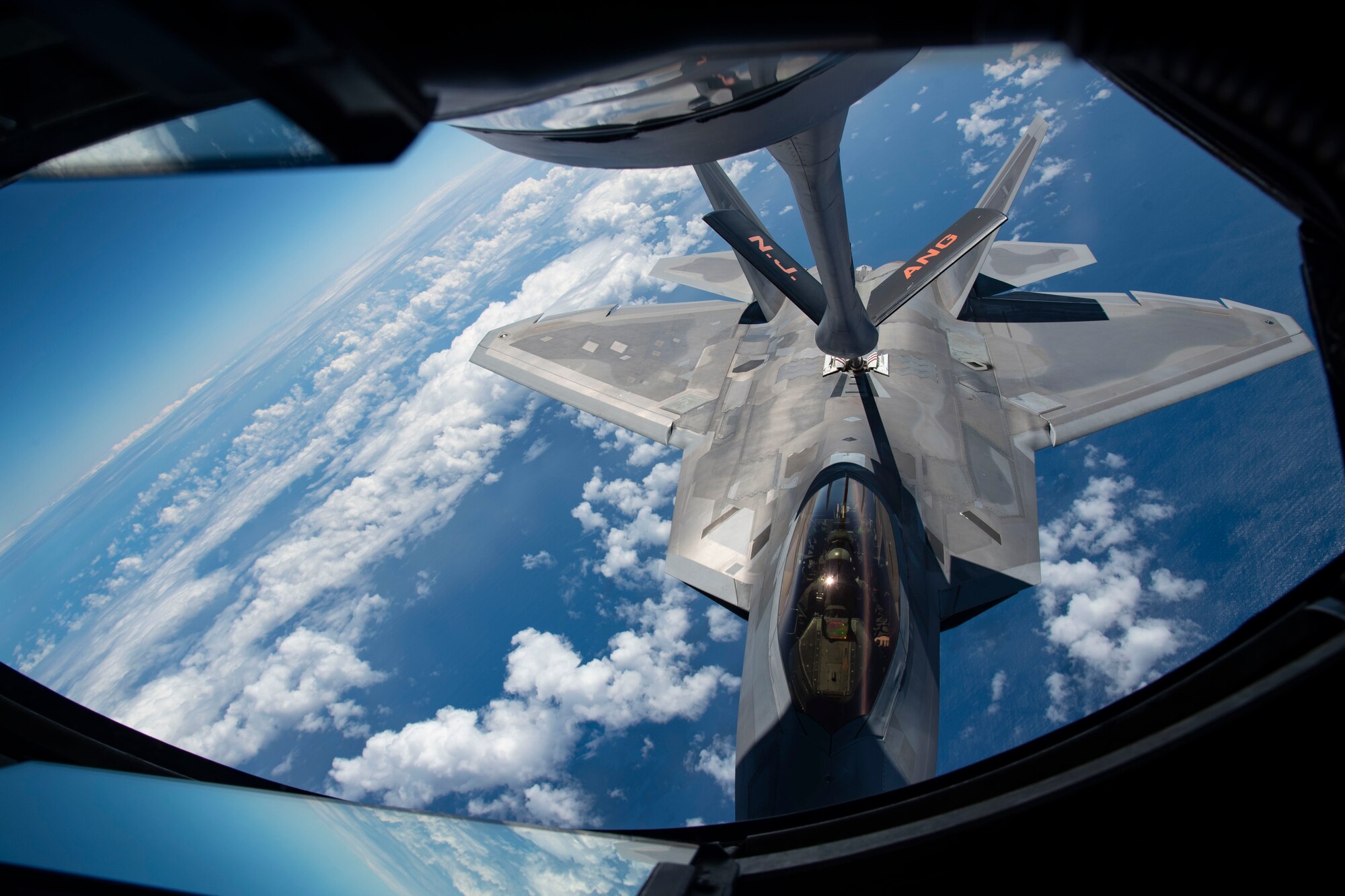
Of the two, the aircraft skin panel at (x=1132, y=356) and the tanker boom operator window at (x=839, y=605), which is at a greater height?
the aircraft skin panel at (x=1132, y=356)

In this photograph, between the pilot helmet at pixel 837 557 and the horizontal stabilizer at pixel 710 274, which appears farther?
the horizontal stabilizer at pixel 710 274

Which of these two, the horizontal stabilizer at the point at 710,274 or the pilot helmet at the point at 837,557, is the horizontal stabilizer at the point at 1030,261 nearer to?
the horizontal stabilizer at the point at 710,274

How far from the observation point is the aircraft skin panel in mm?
7984

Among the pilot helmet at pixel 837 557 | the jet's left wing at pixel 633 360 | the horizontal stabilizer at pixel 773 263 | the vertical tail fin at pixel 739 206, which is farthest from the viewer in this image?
the jet's left wing at pixel 633 360

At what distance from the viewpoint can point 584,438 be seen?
110 ft

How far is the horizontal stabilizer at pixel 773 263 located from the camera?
24.1 feet

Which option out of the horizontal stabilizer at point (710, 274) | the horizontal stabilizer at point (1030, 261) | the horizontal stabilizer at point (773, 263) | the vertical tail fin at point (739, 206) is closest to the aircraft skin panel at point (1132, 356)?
the horizontal stabilizer at point (1030, 261)

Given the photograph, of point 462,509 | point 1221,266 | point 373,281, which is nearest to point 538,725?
point 462,509

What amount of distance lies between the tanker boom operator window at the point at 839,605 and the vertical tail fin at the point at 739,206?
4.23 m

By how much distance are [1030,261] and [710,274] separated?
21.0 ft

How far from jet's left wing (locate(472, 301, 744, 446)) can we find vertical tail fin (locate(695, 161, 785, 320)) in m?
0.67

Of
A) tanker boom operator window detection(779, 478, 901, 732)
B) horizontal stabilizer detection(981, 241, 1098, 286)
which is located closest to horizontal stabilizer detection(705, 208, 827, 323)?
tanker boom operator window detection(779, 478, 901, 732)

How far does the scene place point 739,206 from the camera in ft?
31.6

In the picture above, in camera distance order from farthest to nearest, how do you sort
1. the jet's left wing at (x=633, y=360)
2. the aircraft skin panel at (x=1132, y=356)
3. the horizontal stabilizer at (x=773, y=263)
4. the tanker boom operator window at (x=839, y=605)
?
the jet's left wing at (x=633, y=360)
the aircraft skin panel at (x=1132, y=356)
the horizontal stabilizer at (x=773, y=263)
the tanker boom operator window at (x=839, y=605)
